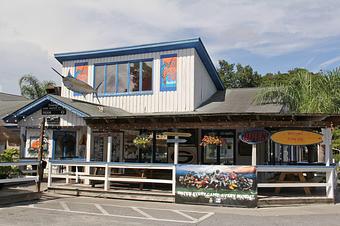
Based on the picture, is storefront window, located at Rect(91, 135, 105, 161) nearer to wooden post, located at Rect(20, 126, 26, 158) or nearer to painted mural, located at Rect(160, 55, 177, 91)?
wooden post, located at Rect(20, 126, 26, 158)

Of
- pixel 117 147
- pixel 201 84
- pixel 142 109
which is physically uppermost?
pixel 201 84

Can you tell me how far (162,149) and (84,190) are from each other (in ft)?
15.1

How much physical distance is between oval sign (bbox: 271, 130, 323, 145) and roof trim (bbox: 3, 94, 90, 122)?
25.4 ft

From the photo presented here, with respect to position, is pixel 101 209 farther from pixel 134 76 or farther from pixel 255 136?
pixel 134 76

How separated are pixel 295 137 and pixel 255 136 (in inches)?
59.5

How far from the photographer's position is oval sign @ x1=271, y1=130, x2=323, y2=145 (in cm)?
1252

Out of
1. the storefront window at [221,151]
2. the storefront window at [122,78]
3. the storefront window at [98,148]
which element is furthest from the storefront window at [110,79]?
the storefront window at [221,151]

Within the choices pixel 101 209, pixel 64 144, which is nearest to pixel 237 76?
pixel 64 144

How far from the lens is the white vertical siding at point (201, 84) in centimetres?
1724

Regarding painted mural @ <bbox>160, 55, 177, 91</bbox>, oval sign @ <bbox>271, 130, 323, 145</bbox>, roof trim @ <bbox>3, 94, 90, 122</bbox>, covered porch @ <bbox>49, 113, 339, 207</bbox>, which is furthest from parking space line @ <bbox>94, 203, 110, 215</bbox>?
painted mural @ <bbox>160, 55, 177, 91</bbox>

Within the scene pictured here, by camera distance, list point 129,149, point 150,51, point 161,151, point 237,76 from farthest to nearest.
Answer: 1. point 237,76
2. point 129,149
3. point 150,51
4. point 161,151

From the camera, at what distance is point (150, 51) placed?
17609mm

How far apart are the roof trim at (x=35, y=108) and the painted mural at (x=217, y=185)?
5357mm

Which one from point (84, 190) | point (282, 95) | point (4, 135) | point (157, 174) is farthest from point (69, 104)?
point (282, 95)
